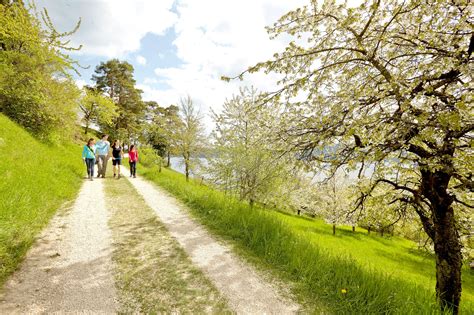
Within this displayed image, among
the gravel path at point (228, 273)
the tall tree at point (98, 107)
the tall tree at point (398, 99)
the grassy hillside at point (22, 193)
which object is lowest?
the gravel path at point (228, 273)

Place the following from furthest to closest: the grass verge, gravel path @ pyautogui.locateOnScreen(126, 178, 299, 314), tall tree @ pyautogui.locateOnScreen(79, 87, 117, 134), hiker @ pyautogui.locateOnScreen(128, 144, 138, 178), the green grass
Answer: tall tree @ pyautogui.locateOnScreen(79, 87, 117, 134) < hiker @ pyautogui.locateOnScreen(128, 144, 138, 178) < the green grass < gravel path @ pyautogui.locateOnScreen(126, 178, 299, 314) < the grass verge

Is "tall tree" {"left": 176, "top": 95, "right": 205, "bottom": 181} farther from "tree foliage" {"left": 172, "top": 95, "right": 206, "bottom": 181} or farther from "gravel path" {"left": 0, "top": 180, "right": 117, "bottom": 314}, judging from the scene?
"gravel path" {"left": 0, "top": 180, "right": 117, "bottom": 314}

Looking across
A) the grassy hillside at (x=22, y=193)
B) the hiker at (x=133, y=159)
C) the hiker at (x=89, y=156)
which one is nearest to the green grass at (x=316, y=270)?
the grassy hillside at (x=22, y=193)

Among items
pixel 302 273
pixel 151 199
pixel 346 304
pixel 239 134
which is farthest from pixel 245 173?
pixel 346 304

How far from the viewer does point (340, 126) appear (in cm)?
454

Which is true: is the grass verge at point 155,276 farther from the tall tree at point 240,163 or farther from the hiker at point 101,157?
the hiker at point 101,157

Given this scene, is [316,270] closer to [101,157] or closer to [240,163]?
[240,163]

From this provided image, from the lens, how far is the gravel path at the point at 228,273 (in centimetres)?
338

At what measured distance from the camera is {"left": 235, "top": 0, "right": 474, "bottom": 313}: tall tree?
360 cm

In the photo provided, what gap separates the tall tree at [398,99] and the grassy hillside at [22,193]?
538 cm

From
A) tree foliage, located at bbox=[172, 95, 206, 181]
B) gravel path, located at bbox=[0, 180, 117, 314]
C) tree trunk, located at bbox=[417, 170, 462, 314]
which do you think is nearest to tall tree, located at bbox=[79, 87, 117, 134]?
tree foliage, located at bbox=[172, 95, 206, 181]

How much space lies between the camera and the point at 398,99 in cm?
381

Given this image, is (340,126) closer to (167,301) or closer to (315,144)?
(315,144)

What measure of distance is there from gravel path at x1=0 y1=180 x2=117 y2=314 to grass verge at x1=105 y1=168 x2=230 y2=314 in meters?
0.21
